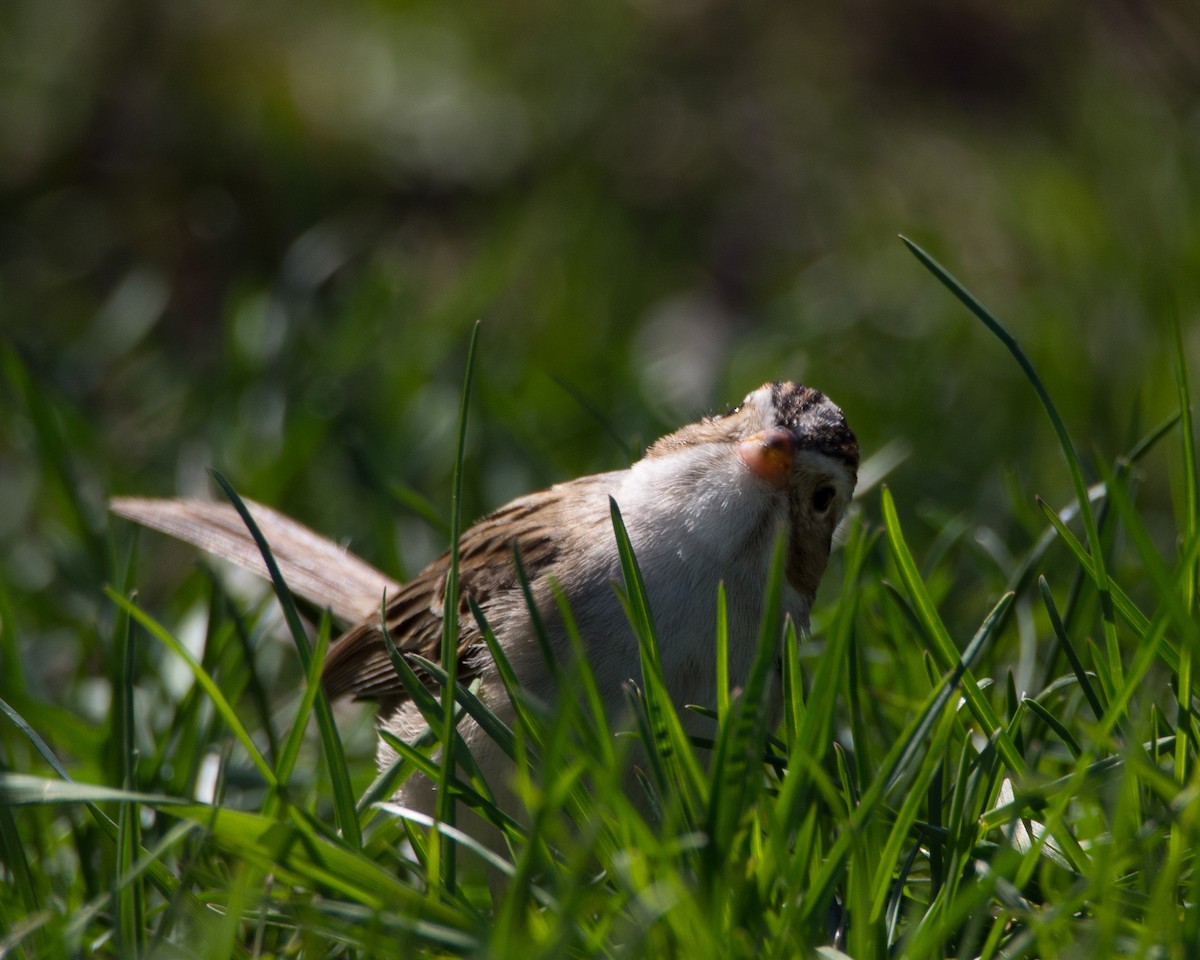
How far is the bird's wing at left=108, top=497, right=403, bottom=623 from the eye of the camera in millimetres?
3172

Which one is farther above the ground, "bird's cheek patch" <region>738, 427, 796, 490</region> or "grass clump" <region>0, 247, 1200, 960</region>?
"bird's cheek patch" <region>738, 427, 796, 490</region>

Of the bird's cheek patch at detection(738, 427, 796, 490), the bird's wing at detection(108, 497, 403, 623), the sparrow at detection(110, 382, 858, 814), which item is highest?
the bird's cheek patch at detection(738, 427, 796, 490)

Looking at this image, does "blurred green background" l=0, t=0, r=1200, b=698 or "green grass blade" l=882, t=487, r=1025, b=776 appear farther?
"blurred green background" l=0, t=0, r=1200, b=698

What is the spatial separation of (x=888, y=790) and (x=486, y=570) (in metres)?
1.13

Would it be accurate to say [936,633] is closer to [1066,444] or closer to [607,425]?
[1066,444]

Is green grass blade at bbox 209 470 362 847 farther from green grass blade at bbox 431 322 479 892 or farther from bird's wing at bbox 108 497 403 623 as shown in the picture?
bird's wing at bbox 108 497 403 623

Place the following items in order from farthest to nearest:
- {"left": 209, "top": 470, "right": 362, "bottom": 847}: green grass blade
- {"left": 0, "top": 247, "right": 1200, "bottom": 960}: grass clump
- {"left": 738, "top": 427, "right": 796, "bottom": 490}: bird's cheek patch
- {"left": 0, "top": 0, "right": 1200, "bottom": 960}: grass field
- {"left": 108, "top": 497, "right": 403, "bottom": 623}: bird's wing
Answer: {"left": 108, "top": 497, "right": 403, "bottom": 623}: bird's wing
{"left": 738, "top": 427, "right": 796, "bottom": 490}: bird's cheek patch
{"left": 209, "top": 470, "right": 362, "bottom": 847}: green grass blade
{"left": 0, "top": 0, "right": 1200, "bottom": 960}: grass field
{"left": 0, "top": 247, "right": 1200, "bottom": 960}: grass clump

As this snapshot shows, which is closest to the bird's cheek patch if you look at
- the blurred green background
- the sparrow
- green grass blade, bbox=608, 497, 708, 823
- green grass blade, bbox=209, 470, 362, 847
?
the sparrow

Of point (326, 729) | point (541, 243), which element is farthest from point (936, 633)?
point (541, 243)

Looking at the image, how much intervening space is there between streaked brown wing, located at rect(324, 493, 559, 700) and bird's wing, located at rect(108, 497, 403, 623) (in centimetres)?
11

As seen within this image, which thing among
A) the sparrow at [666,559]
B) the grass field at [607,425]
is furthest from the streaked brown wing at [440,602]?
the grass field at [607,425]

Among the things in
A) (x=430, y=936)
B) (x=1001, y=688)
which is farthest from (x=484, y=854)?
(x=1001, y=688)

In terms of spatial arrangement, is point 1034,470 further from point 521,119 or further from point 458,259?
point 521,119

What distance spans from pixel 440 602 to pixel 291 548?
1.85 ft
